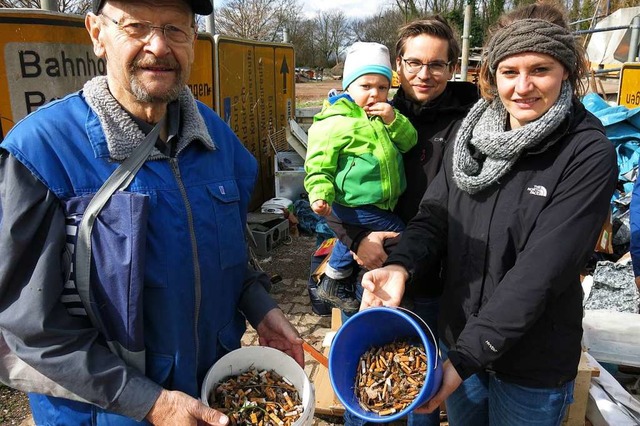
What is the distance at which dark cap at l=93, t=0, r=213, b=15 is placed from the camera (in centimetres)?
165

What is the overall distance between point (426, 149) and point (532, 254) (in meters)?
1.08

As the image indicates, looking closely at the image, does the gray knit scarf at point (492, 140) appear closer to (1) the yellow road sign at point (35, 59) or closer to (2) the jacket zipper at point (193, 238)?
(2) the jacket zipper at point (193, 238)

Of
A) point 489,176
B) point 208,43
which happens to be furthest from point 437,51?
point 208,43

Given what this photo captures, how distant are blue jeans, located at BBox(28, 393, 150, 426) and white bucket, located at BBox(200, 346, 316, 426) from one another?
0.28m

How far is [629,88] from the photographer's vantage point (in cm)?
707

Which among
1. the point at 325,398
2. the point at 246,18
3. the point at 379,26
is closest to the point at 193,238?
the point at 325,398

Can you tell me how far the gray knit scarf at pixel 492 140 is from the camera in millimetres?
1787

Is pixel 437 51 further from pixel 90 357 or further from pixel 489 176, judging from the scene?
pixel 90 357

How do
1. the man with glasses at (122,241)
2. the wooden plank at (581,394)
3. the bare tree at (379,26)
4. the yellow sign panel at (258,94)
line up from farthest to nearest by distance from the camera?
the bare tree at (379,26) < the yellow sign panel at (258,94) < the wooden plank at (581,394) < the man with glasses at (122,241)

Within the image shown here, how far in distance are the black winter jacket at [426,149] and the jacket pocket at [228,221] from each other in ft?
3.17

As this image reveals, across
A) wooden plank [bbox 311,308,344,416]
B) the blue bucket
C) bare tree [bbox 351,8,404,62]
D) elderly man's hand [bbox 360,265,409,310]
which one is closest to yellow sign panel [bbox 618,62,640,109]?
wooden plank [bbox 311,308,344,416]

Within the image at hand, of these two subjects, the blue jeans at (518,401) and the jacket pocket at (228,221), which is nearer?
the jacket pocket at (228,221)

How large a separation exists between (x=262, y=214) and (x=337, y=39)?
55061mm

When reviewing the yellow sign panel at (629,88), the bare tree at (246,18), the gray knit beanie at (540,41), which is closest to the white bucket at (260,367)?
the gray knit beanie at (540,41)
